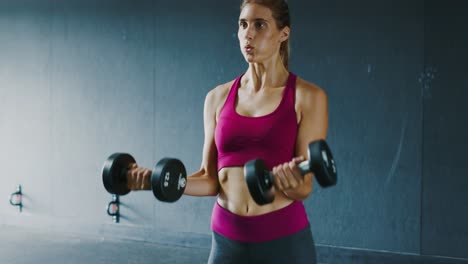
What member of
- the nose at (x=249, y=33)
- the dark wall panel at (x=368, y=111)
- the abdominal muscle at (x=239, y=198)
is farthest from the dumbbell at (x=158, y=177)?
the dark wall panel at (x=368, y=111)

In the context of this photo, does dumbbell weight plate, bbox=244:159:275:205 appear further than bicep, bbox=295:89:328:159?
No

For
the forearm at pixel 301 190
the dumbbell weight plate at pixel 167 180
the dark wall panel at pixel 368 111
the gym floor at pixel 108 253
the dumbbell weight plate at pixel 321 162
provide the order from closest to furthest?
the dumbbell weight plate at pixel 321 162
the forearm at pixel 301 190
the dumbbell weight plate at pixel 167 180
the dark wall panel at pixel 368 111
the gym floor at pixel 108 253

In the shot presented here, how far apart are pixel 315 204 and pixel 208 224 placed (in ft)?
2.92

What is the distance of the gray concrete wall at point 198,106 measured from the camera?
3785 mm

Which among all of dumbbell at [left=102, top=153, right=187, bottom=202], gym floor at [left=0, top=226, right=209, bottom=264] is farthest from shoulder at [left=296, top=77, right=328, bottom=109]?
gym floor at [left=0, top=226, right=209, bottom=264]

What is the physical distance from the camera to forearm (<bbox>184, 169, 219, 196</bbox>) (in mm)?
1689

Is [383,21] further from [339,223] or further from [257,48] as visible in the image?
[257,48]

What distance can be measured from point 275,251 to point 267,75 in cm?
50

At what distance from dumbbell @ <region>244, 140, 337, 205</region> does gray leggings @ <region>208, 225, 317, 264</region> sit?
0.51 ft

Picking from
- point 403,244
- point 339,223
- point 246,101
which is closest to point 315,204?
point 339,223

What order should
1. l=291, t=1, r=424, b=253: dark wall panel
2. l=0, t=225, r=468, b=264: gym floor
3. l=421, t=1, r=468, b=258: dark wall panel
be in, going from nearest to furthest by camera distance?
l=421, t=1, r=468, b=258: dark wall panel → l=291, t=1, r=424, b=253: dark wall panel → l=0, t=225, r=468, b=264: gym floor

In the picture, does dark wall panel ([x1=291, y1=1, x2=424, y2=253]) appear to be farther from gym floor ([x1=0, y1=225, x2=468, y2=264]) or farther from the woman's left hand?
the woman's left hand

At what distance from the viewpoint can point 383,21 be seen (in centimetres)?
388

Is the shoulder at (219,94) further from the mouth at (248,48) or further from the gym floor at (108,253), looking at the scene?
the gym floor at (108,253)
